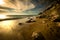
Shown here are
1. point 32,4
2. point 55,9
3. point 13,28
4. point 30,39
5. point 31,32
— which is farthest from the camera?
point 32,4

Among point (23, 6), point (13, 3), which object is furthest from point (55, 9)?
point (13, 3)

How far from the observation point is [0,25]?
4352 millimetres

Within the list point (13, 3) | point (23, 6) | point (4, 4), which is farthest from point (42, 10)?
point (4, 4)

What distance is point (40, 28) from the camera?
4086 mm

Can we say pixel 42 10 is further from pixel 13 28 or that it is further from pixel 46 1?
pixel 13 28

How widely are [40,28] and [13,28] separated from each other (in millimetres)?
838

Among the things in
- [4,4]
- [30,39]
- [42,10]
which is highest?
[4,4]

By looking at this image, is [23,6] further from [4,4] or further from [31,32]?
[31,32]

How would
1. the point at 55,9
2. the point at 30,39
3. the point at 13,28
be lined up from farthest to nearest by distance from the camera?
the point at 55,9
the point at 13,28
the point at 30,39

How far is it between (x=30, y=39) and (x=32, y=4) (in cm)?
281

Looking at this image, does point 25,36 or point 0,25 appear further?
point 0,25

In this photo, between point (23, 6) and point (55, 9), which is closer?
point (55, 9)

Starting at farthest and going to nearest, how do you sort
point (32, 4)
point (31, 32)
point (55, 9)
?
point (32, 4) < point (55, 9) < point (31, 32)

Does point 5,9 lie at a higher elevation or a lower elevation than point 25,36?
higher
